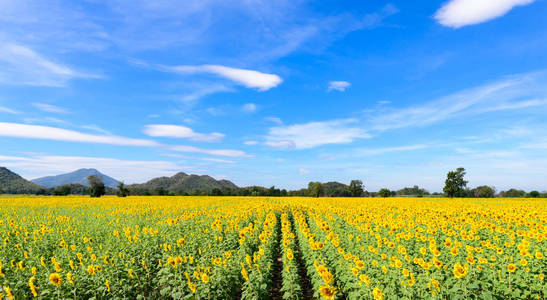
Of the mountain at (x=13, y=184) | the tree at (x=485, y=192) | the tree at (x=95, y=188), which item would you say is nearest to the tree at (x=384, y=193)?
the tree at (x=485, y=192)

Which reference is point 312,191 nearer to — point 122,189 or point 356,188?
point 356,188

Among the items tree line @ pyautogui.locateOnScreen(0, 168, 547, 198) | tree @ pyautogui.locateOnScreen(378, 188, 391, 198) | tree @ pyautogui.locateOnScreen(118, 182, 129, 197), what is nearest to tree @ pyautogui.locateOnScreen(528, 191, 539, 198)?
tree line @ pyautogui.locateOnScreen(0, 168, 547, 198)

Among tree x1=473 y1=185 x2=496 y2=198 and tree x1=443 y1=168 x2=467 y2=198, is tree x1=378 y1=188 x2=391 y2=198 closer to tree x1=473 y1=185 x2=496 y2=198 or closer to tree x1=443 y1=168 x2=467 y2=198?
tree x1=443 y1=168 x2=467 y2=198

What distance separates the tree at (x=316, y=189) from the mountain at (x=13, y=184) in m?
133

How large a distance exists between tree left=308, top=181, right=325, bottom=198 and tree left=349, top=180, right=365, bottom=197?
9888 millimetres

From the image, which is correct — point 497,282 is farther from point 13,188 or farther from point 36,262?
point 13,188

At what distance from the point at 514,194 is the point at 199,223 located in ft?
339

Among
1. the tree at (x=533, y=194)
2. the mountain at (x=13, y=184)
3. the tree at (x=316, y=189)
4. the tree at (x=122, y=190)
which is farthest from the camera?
the mountain at (x=13, y=184)

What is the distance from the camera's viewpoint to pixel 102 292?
22.3 feet

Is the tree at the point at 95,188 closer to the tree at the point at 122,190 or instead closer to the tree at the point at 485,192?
the tree at the point at 122,190

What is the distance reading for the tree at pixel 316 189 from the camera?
92.4 m

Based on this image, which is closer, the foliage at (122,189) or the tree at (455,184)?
the foliage at (122,189)

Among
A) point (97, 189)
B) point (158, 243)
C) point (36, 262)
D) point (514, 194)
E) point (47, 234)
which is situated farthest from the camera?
point (514, 194)

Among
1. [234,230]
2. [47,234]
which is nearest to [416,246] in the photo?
[234,230]
